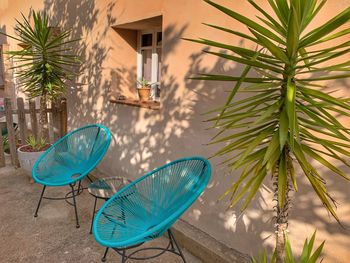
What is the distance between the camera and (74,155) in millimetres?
3627

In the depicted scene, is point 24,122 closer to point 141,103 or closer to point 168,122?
point 141,103

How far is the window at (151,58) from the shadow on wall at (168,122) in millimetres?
204

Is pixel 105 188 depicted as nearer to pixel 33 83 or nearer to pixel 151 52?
pixel 151 52

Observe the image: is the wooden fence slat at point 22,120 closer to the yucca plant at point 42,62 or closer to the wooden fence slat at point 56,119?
the yucca plant at point 42,62

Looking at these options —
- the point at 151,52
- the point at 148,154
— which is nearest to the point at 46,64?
the point at 151,52

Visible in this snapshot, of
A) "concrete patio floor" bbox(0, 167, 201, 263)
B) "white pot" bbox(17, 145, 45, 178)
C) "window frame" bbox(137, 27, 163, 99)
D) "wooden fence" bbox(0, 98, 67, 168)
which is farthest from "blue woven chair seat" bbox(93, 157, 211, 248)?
"wooden fence" bbox(0, 98, 67, 168)

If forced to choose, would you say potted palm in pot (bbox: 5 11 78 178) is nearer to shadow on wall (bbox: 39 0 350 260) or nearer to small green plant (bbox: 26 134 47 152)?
small green plant (bbox: 26 134 47 152)

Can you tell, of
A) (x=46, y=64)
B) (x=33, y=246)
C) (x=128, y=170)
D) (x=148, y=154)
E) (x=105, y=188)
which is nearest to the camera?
(x=33, y=246)

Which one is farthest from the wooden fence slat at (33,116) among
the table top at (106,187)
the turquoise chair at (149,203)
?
the turquoise chair at (149,203)

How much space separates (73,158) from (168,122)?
143 centimetres

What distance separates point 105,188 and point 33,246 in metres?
0.88

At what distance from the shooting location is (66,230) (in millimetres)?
3043

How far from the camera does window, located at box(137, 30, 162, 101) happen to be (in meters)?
3.81

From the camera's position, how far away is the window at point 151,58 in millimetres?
3812
